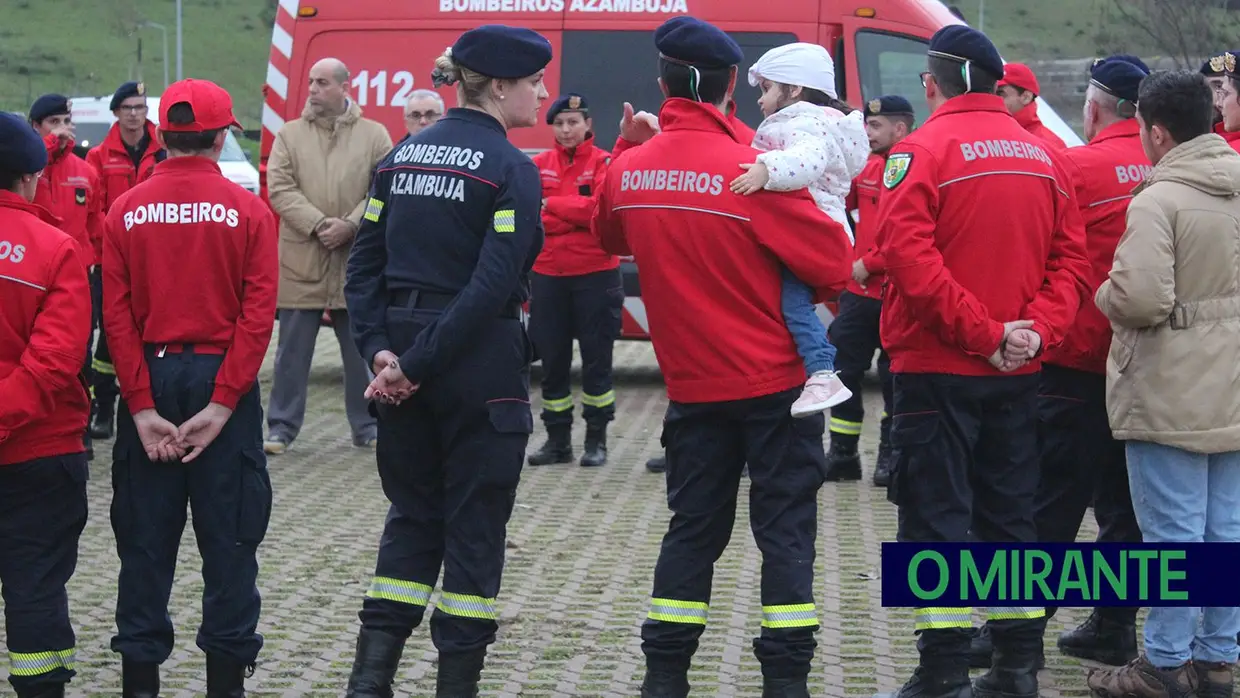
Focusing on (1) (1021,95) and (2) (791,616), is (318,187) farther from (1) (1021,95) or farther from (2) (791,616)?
(2) (791,616)

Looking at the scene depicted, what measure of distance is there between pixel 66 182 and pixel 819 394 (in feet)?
21.0

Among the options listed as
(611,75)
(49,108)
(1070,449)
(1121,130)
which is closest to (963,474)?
(1070,449)

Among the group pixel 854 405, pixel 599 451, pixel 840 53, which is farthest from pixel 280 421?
pixel 840 53

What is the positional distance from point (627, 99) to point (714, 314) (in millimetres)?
7635

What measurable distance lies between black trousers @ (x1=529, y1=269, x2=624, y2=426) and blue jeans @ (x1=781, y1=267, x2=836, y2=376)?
477 cm

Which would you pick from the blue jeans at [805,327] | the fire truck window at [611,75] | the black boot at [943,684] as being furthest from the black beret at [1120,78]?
the fire truck window at [611,75]

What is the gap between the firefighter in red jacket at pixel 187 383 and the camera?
501 centimetres

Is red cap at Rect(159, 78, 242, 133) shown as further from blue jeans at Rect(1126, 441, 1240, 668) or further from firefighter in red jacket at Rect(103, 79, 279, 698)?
blue jeans at Rect(1126, 441, 1240, 668)

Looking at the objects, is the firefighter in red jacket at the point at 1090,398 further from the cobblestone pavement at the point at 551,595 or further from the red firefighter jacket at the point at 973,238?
the red firefighter jacket at the point at 973,238

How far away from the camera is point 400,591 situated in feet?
16.5

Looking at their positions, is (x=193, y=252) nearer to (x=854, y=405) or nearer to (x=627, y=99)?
(x=854, y=405)

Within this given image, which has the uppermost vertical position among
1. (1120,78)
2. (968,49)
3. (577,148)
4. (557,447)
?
(968,49)

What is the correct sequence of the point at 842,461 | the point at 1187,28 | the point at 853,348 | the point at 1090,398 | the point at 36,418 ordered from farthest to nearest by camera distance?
the point at 1187,28 < the point at 842,461 < the point at 853,348 < the point at 1090,398 < the point at 36,418

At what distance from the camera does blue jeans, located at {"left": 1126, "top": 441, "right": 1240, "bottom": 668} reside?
5.29m
